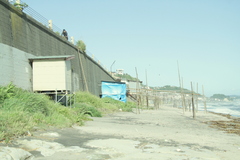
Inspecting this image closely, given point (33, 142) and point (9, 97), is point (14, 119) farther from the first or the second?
point (9, 97)

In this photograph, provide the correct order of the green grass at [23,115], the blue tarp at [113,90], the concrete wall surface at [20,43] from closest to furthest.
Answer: the green grass at [23,115], the concrete wall surface at [20,43], the blue tarp at [113,90]

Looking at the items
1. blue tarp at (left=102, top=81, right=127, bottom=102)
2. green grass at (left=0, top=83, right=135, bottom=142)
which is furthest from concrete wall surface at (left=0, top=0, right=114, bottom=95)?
blue tarp at (left=102, top=81, right=127, bottom=102)

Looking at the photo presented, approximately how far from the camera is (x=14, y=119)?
26.1ft

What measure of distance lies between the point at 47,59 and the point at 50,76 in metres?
0.98

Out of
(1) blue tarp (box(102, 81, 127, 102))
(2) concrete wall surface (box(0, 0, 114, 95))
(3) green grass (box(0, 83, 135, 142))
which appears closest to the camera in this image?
(3) green grass (box(0, 83, 135, 142))

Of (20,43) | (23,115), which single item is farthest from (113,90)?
(23,115)

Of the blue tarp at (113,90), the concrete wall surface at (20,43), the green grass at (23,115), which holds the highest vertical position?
the concrete wall surface at (20,43)

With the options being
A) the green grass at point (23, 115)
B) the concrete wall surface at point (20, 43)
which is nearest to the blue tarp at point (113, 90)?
the concrete wall surface at point (20, 43)

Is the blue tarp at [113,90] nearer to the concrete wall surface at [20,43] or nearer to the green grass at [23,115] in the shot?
the concrete wall surface at [20,43]

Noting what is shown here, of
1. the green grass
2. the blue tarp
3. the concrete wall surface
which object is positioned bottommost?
the green grass

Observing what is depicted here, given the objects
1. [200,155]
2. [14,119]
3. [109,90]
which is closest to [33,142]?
[14,119]

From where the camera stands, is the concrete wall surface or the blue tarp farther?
the blue tarp

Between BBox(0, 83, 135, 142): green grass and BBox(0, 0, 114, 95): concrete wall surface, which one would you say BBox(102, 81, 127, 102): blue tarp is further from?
BBox(0, 83, 135, 142): green grass

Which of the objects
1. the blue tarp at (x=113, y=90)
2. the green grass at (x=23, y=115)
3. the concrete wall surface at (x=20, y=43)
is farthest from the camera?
the blue tarp at (x=113, y=90)
